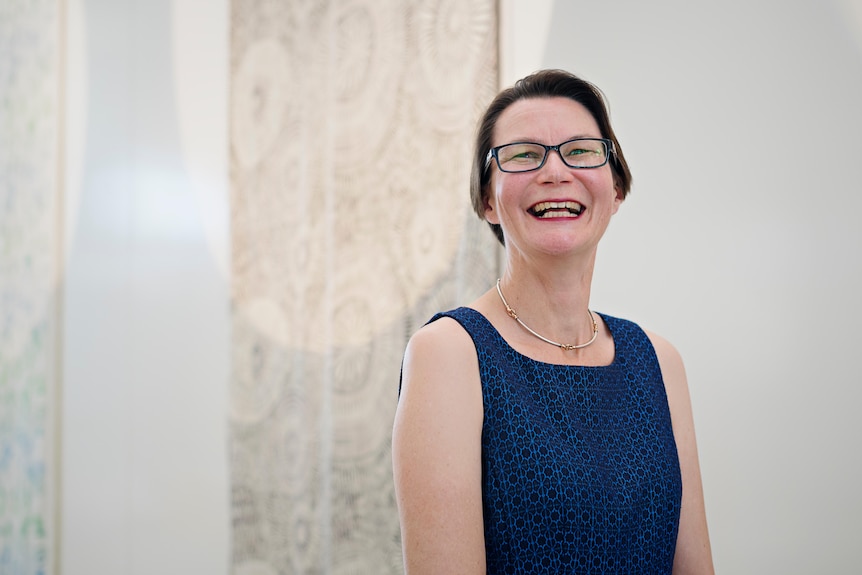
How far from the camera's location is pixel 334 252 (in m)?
2.88

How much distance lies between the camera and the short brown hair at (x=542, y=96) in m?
1.38

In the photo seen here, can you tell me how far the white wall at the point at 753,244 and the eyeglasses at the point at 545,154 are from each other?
1120mm

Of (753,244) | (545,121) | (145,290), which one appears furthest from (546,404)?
(145,290)

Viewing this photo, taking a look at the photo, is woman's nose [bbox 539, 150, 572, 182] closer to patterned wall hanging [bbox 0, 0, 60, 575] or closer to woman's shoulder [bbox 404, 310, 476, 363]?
woman's shoulder [bbox 404, 310, 476, 363]

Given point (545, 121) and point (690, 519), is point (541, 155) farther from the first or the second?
point (690, 519)

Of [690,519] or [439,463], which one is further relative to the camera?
[690,519]

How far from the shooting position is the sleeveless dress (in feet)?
3.89

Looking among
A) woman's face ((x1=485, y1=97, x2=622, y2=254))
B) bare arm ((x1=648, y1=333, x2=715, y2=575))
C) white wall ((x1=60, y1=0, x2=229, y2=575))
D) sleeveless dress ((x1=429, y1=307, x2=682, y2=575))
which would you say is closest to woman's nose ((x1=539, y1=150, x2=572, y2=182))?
woman's face ((x1=485, y1=97, x2=622, y2=254))

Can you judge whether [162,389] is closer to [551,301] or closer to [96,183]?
[96,183]

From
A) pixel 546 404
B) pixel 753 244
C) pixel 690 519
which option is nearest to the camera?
pixel 546 404

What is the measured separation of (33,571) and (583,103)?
11.2 ft

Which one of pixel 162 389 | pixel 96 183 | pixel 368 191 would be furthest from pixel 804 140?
pixel 96 183

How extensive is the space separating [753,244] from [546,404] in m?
1.31

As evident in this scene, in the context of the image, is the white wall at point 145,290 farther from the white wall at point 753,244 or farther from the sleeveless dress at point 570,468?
the sleeveless dress at point 570,468
